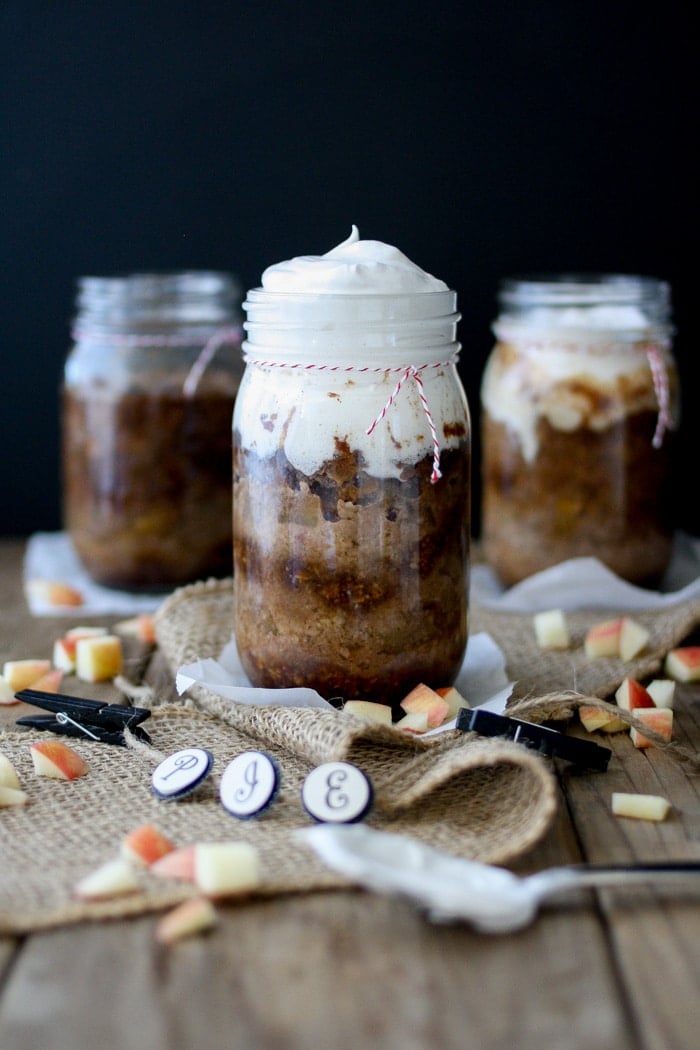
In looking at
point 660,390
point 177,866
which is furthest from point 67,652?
point 660,390

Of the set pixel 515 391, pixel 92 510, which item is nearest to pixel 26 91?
pixel 92 510

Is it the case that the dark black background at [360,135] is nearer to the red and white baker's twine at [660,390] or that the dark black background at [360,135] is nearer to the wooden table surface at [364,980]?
the red and white baker's twine at [660,390]

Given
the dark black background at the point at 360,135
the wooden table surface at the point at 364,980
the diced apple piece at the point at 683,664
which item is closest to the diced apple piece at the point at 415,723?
the wooden table surface at the point at 364,980

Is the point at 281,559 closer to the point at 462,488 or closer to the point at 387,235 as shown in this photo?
the point at 462,488

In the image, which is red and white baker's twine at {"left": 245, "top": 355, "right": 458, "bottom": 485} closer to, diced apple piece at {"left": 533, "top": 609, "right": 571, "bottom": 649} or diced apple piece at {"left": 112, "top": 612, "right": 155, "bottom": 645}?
diced apple piece at {"left": 533, "top": 609, "right": 571, "bottom": 649}

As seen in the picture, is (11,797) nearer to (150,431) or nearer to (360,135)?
(150,431)

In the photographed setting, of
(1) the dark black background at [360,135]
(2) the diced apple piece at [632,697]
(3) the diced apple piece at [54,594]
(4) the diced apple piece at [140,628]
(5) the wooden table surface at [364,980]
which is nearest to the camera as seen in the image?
(5) the wooden table surface at [364,980]
